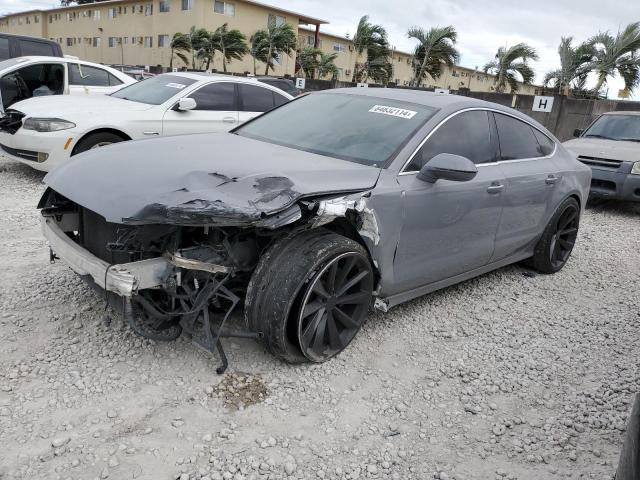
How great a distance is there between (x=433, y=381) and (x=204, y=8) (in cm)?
3892

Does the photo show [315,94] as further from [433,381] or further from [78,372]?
[78,372]

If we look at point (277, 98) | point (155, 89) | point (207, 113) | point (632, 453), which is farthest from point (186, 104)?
point (632, 453)

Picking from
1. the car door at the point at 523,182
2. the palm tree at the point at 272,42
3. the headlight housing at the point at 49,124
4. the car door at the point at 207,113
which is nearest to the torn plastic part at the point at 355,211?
the car door at the point at 523,182

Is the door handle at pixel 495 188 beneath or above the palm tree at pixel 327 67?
beneath

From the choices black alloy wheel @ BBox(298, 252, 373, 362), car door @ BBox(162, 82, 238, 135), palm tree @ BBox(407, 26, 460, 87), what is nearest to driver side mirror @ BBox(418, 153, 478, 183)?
black alloy wheel @ BBox(298, 252, 373, 362)

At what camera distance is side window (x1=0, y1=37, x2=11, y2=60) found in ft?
33.1

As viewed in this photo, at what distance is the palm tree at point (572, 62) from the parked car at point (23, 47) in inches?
685

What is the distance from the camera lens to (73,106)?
22.6ft

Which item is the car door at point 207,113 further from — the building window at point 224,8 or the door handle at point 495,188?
the building window at point 224,8

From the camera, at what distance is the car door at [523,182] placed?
4.37 m

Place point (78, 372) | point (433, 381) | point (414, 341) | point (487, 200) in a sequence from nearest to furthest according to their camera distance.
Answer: point (78, 372) < point (433, 381) < point (414, 341) < point (487, 200)

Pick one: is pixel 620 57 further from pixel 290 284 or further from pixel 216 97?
pixel 290 284

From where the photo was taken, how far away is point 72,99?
285 inches

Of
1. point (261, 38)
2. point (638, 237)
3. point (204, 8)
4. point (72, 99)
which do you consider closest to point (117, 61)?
point (204, 8)
